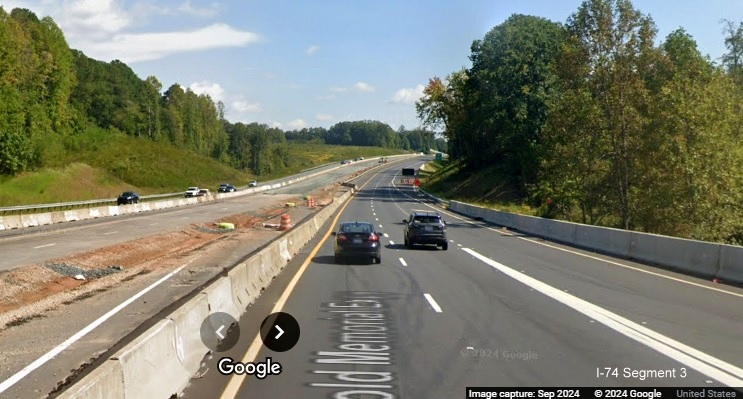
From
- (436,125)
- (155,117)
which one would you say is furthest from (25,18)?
(436,125)

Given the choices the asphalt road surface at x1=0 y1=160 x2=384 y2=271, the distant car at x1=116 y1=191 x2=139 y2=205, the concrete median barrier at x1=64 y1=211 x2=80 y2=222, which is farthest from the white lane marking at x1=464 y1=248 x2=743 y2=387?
the distant car at x1=116 y1=191 x2=139 y2=205

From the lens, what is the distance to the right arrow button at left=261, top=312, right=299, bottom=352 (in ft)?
35.8

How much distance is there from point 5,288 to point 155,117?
511 ft

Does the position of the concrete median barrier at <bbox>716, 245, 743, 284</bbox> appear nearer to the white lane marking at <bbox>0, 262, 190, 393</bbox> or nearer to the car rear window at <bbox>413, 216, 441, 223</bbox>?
the car rear window at <bbox>413, 216, 441, 223</bbox>

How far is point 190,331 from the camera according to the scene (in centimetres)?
921

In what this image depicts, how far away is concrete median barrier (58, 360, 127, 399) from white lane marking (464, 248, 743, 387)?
6.64 metres

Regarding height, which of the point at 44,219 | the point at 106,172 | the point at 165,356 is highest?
the point at 106,172

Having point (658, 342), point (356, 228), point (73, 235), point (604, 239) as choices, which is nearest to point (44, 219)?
point (73, 235)

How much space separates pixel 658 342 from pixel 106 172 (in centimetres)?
11207

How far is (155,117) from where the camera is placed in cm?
16875

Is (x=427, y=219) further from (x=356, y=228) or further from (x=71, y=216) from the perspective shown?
(x=71, y=216)

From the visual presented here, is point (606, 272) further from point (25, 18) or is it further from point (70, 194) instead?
point (25, 18)

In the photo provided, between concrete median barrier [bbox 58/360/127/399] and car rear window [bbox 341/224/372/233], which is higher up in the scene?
concrete median barrier [bbox 58/360/127/399]

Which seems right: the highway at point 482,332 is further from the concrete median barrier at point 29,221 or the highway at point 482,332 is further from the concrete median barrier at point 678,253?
the concrete median barrier at point 29,221
